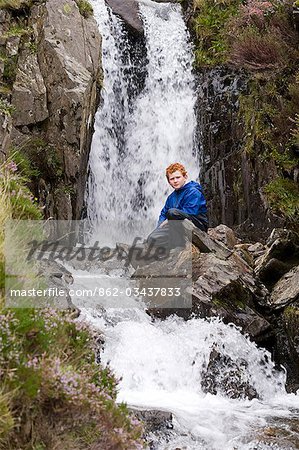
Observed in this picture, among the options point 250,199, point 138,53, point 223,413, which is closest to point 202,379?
point 223,413

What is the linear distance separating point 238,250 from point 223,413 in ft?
16.9

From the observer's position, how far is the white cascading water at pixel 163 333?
5.70 metres

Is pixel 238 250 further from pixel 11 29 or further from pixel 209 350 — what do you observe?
pixel 11 29

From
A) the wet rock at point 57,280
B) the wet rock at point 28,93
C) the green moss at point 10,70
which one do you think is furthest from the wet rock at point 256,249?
the green moss at point 10,70

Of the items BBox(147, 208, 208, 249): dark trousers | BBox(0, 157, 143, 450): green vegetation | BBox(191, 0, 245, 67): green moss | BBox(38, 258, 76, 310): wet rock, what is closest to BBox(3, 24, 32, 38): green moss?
BBox(191, 0, 245, 67): green moss

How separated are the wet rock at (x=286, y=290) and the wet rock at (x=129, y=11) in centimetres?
1006

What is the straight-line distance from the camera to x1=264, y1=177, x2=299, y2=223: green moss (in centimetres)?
1057

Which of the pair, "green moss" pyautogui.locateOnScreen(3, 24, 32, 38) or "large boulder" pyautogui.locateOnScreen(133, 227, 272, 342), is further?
"green moss" pyautogui.locateOnScreen(3, 24, 32, 38)

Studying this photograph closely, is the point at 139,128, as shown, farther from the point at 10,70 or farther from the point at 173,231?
the point at 173,231

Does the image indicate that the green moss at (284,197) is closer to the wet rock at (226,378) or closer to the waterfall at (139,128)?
the waterfall at (139,128)

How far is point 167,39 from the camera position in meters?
16.9

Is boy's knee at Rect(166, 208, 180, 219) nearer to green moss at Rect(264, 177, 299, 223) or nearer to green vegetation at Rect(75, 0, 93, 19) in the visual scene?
green moss at Rect(264, 177, 299, 223)

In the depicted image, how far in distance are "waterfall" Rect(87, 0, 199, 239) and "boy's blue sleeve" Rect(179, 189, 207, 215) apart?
5.76 meters

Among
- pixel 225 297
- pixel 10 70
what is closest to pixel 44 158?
pixel 10 70
